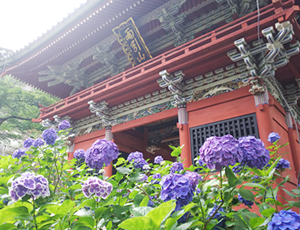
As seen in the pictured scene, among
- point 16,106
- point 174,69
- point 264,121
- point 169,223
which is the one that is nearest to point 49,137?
point 169,223

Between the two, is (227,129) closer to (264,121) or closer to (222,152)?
(264,121)

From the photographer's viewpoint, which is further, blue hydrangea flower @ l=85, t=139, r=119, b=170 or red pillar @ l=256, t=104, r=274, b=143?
red pillar @ l=256, t=104, r=274, b=143

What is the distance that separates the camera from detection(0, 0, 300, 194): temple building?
177 inches

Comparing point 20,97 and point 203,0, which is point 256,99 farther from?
point 20,97

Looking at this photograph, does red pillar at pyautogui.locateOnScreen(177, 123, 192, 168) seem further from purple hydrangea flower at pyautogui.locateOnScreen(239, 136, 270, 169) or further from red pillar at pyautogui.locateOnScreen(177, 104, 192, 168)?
purple hydrangea flower at pyautogui.locateOnScreen(239, 136, 270, 169)

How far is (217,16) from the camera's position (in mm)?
6055

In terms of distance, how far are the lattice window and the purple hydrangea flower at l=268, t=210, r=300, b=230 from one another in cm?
382

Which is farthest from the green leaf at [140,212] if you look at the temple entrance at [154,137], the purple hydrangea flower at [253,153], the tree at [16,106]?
the tree at [16,106]

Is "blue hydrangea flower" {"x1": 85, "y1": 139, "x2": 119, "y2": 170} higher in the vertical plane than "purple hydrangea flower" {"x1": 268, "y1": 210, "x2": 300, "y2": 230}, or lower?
higher

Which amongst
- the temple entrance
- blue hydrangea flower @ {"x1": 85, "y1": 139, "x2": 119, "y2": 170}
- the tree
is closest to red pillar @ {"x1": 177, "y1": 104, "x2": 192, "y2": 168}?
the temple entrance

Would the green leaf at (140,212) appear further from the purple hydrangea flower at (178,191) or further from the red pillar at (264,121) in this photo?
the red pillar at (264,121)

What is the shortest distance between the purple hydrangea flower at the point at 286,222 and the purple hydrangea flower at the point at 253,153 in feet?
1.53

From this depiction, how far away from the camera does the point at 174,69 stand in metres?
5.29

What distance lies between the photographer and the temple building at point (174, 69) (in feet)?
14.8
